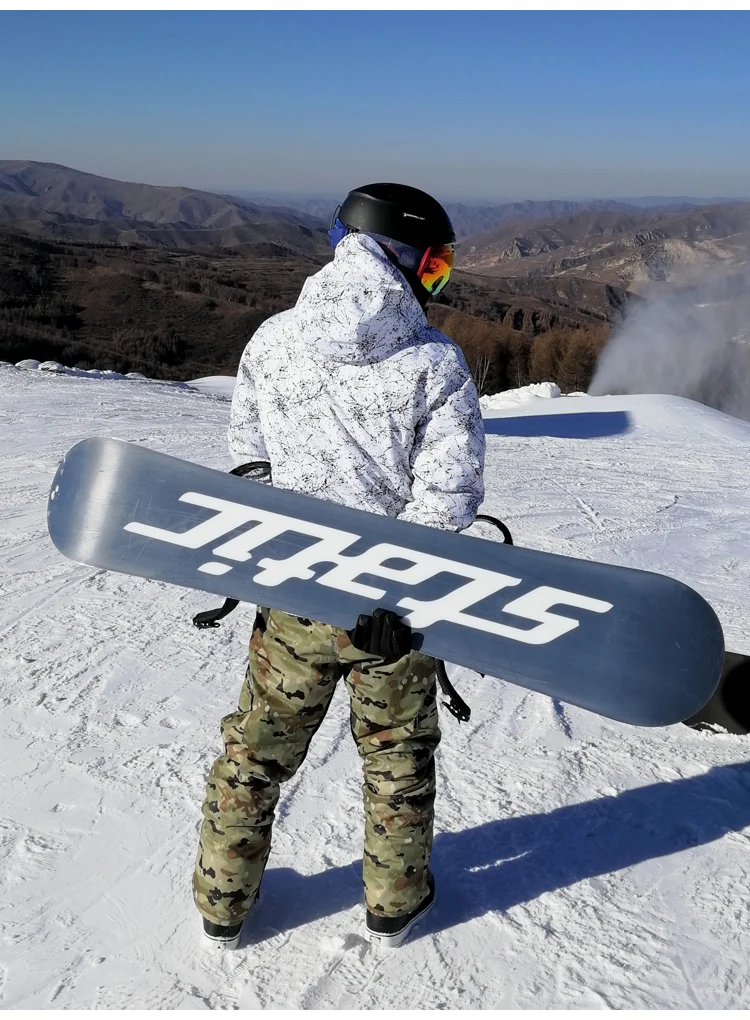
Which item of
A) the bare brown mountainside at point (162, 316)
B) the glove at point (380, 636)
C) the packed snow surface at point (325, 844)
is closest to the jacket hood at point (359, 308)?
the glove at point (380, 636)

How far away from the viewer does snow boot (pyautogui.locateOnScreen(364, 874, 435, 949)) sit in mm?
1935

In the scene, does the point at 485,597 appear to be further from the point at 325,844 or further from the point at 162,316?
A: the point at 162,316

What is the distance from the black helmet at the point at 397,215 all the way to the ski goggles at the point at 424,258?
0.01m

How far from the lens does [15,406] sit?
8266 millimetres

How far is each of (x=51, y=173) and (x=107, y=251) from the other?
63.7 metres

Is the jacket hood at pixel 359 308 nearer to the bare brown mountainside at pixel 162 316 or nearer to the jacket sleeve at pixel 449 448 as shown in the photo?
the jacket sleeve at pixel 449 448

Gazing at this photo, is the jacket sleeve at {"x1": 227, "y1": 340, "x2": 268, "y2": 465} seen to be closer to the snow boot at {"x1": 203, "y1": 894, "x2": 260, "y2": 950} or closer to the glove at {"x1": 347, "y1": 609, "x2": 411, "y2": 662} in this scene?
the glove at {"x1": 347, "y1": 609, "x2": 411, "y2": 662}

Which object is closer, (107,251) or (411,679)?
(411,679)

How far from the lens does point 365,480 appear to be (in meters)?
1.80

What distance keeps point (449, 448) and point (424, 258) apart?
0.44 metres

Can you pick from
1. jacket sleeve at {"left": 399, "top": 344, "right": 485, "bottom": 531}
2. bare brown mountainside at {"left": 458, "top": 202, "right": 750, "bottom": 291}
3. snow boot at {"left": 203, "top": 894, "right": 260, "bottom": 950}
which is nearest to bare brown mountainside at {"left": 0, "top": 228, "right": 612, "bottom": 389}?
bare brown mountainside at {"left": 458, "top": 202, "right": 750, "bottom": 291}

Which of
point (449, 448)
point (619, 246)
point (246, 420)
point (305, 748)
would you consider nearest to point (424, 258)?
point (449, 448)

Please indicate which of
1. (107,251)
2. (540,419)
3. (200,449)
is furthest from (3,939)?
(107,251)

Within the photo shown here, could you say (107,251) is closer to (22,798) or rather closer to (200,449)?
(200,449)
